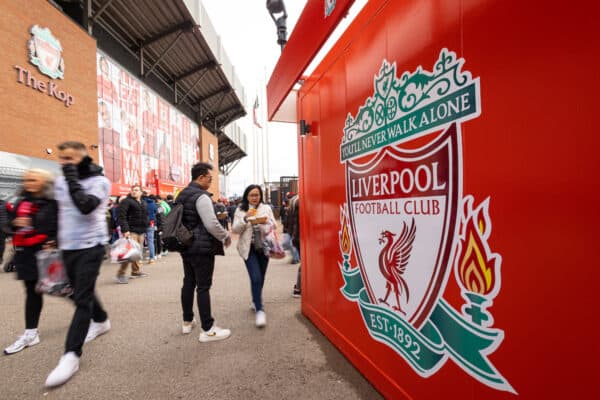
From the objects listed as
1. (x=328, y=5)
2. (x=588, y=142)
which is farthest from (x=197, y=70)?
(x=588, y=142)

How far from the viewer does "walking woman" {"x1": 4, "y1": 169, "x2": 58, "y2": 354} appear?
275 centimetres

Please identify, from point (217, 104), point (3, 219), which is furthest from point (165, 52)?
point (3, 219)

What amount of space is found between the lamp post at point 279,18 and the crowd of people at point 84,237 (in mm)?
1903

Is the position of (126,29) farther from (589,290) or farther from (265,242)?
(589,290)

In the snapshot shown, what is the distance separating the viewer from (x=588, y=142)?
0.98 metres

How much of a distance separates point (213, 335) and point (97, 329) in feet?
4.01

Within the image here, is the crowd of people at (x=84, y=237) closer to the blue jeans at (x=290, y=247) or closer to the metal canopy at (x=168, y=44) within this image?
the blue jeans at (x=290, y=247)

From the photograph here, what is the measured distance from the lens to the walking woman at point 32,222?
108 inches

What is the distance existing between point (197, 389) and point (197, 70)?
2165 centimetres

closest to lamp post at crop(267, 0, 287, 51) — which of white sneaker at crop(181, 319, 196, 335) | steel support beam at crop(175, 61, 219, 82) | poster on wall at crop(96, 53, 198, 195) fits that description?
white sneaker at crop(181, 319, 196, 335)

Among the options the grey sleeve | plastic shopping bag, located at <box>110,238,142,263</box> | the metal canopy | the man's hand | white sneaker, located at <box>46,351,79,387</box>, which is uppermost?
the metal canopy

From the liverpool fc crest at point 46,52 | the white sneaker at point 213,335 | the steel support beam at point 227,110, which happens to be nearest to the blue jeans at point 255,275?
the white sneaker at point 213,335

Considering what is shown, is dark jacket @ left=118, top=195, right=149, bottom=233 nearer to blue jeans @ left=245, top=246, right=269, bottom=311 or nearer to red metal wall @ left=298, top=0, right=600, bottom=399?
blue jeans @ left=245, top=246, right=269, bottom=311

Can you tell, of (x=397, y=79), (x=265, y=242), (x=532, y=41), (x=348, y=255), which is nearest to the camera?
(x=532, y=41)
